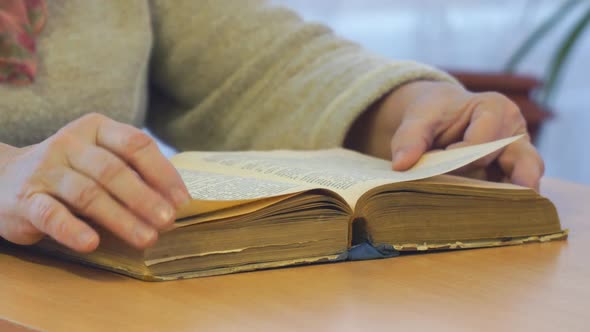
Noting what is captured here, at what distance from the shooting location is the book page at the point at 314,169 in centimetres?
55

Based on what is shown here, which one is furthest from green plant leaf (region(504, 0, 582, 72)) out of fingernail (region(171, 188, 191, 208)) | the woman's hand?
fingernail (region(171, 188, 191, 208))

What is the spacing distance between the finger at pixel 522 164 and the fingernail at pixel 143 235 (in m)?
0.36

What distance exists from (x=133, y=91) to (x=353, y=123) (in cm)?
26

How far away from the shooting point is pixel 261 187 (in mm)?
551

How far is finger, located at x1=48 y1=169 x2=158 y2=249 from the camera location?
0.46 meters

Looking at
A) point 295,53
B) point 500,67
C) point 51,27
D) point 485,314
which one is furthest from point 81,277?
point 500,67

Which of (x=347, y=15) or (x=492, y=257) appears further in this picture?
(x=347, y=15)

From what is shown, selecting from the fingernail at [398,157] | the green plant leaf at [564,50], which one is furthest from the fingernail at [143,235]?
the green plant leaf at [564,50]

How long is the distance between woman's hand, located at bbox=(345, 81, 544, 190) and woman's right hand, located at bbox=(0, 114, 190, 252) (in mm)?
273

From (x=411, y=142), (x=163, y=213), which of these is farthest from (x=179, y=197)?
(x=411, y=142)

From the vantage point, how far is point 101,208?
47 cm

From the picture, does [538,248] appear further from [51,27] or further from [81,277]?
[51,27]

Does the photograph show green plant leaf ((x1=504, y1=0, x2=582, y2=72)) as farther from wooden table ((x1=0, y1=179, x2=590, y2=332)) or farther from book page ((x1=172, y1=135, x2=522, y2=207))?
wooden table ((x1=0, y1=179, x2=590, y2=332))

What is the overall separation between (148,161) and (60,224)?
2.6 inches
